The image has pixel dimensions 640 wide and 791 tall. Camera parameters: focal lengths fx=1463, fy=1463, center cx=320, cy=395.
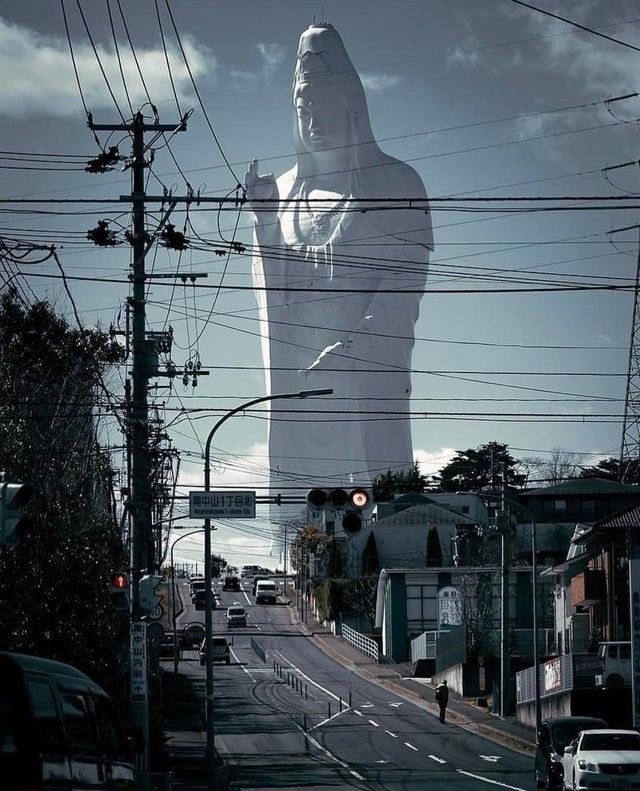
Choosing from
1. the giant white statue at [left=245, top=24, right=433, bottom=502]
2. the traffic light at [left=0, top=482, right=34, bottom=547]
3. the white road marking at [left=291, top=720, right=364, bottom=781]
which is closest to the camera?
the traffic light at [left=0, top=482, right=34, bottom=547]

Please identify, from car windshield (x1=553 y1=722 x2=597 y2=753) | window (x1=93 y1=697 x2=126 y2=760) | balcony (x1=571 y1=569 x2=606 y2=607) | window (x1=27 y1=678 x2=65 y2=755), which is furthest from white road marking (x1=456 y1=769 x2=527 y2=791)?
balcony (x1=571 y1=569 x2=606 y2=607)

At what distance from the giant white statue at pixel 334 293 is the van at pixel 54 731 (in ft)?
307

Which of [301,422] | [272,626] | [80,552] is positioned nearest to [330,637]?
[272,626]

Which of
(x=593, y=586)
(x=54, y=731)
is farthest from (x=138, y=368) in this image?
(x=593, y=586)

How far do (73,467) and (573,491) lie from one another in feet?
169

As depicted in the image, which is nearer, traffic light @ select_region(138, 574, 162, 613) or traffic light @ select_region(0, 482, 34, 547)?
traffic light @ select_region(0, 482, 34, 547)

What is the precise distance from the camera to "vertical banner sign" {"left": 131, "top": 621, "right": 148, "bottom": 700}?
2564 centimetres

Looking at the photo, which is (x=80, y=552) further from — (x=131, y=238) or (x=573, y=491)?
(x=573, y=491)

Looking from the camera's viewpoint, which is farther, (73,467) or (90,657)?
(73,467)

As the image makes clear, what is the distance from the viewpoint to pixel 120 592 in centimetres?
2650

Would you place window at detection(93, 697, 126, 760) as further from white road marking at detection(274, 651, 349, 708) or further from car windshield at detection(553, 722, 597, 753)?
white road marking at detection(274, 651, 349, 708)

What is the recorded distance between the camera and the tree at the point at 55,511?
30562 millimetres

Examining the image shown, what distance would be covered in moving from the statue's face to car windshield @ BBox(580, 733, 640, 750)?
90.4 metres

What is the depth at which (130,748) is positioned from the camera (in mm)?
16031
